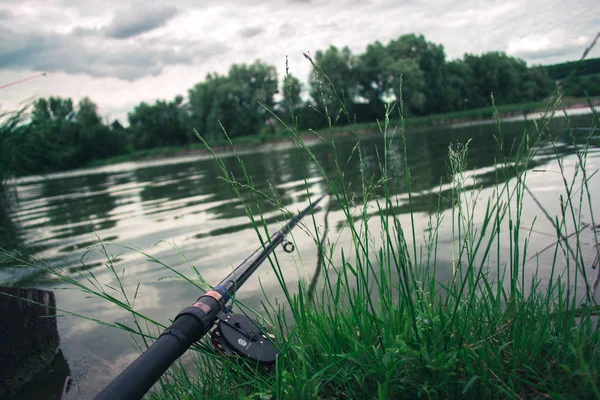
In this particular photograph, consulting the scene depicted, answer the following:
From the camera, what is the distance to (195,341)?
5.87 ft

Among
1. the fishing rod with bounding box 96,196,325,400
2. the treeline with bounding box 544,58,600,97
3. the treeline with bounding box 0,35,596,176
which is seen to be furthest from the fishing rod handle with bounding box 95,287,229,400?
the treeline with bounding box 0,35,596,176

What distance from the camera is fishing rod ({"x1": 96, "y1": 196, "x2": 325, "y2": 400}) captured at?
4.52 ft

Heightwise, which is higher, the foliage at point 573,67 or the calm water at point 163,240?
the foliage at point 573,67

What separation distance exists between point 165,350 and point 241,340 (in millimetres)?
447

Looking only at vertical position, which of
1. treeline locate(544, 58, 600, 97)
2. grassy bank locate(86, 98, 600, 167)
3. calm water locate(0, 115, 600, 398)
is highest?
grassy bank locate(86, 98, 600, 167)

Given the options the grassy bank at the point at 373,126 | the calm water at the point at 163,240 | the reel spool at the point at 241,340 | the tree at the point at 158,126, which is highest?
the tree at the point at 158,126

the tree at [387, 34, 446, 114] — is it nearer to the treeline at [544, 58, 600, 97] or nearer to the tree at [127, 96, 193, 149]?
the tree at [127, 96, 193, 149]

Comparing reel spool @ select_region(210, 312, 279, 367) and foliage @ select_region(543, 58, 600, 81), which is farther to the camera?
reel spool @ select_region(210, 312, 279, 367)

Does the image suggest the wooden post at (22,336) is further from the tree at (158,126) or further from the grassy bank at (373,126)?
the tree at (158,126)

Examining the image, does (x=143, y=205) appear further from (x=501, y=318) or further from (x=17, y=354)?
(x=501, y=318)

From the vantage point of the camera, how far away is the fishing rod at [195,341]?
1.38 meters

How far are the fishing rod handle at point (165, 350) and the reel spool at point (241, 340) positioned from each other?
6cm

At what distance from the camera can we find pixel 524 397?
144cm

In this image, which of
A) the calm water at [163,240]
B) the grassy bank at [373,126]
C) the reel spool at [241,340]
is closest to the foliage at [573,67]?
the calm water at [163,240]
